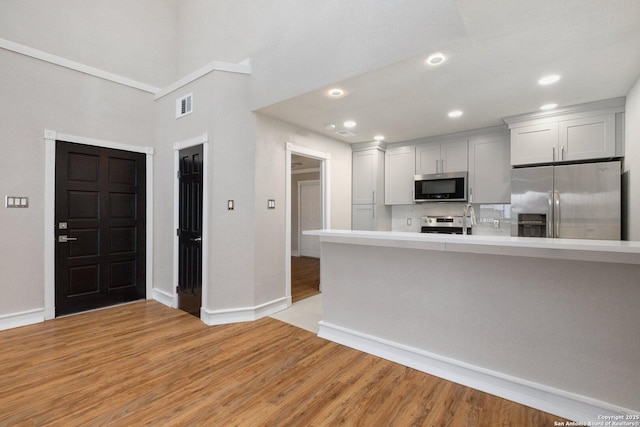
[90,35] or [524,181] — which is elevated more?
[90,35]

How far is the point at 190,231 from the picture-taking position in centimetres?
371

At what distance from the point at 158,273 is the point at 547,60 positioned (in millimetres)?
5060

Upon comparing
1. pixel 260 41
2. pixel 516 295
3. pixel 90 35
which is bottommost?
pixel 516 295

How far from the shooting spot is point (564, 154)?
11.0ft

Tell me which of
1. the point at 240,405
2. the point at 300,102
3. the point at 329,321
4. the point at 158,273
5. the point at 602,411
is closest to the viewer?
the point at 602,411

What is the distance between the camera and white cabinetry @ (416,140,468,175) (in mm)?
4371

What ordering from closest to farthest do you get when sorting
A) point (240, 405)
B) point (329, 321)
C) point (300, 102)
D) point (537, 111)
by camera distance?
point (240, 405)
point (329, 321)
point (300, 102)
point (537, 111)

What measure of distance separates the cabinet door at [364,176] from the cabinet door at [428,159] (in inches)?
27.2

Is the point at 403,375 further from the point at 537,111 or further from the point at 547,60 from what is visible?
the point at 537,111

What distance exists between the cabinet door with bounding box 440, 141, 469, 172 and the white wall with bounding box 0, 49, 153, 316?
4959mm

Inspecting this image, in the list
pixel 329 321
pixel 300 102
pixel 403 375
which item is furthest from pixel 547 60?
pixel 329 321

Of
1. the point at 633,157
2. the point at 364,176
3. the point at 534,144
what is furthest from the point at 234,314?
the point at 633,157

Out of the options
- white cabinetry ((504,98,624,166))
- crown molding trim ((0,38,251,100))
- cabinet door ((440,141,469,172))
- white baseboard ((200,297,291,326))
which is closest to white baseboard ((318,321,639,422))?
white baseboard ((200,297,291,326))

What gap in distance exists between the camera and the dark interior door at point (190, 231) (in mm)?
3574
